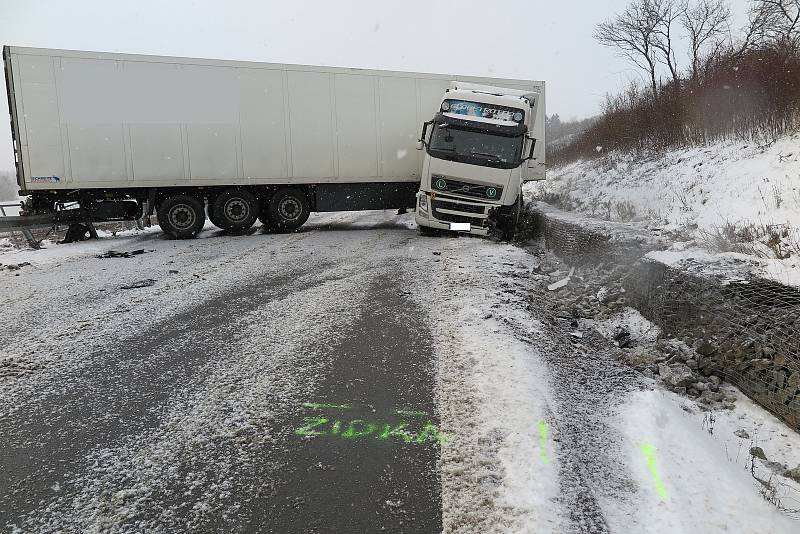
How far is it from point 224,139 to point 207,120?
53cm

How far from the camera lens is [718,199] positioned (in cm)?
902

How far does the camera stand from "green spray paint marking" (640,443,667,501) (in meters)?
2.44

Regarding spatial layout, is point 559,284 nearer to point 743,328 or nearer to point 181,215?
point 743,328

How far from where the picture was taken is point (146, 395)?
134 inches

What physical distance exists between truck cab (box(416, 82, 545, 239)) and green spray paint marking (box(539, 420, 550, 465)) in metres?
8.17

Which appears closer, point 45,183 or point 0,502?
point 0,502

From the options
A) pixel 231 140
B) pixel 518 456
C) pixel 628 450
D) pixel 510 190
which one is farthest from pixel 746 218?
pixel 231 140

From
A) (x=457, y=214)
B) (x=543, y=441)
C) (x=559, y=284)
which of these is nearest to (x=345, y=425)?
(x=543, y=441)

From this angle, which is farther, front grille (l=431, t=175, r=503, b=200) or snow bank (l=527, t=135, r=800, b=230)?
front grille (l=431, t=175, r=503, b=200)

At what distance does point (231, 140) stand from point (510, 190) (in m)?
6.34

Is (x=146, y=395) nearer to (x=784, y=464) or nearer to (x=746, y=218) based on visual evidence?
(x=784, y=464)

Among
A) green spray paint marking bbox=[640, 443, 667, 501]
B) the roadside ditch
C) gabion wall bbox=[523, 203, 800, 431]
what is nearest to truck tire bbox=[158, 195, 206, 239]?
the roadside ditch

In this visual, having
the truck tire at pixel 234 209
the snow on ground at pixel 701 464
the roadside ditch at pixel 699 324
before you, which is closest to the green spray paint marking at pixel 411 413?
the snow on ground at pixel 701 464

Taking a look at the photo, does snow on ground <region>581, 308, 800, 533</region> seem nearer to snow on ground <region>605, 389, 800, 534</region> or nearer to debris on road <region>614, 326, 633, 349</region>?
snow on ground <region>605, 389, 800, 534</region>
